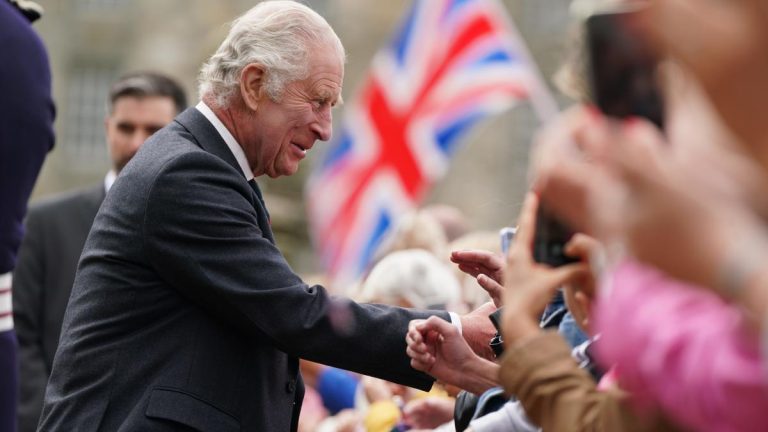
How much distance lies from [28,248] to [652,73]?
4648 millimetres

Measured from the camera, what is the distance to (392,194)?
9.12 meters

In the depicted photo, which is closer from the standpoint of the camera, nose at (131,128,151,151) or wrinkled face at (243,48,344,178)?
wrinkled face at (243,48,344,178)

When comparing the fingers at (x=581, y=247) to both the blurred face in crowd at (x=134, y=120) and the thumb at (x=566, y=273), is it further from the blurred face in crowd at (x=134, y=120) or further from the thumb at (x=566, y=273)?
the blurred face in crowd at (x=134, y=120)

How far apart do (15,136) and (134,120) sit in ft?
9.46

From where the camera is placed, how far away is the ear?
395cm

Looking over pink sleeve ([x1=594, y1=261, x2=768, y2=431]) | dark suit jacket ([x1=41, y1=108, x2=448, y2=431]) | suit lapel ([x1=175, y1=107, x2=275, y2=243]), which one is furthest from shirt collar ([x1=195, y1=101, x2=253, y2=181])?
pink sleeve ([x1=594, y1=261, x2=768, y2=431])

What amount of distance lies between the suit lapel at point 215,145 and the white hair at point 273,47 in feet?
0.27

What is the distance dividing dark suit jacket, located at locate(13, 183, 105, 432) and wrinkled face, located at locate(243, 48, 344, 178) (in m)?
2.27

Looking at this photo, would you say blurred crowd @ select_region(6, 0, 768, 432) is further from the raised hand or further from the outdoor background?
the outdoor background

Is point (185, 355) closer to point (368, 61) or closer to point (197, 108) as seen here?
point (197, 108)

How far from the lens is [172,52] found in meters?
35.5

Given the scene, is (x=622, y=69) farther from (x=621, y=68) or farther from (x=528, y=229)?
(x=528, y=229)

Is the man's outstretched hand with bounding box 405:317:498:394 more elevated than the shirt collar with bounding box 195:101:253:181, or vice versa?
the shirt collar with bounding box 195:101:253:181

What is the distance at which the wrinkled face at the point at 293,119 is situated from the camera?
3.97 meters
